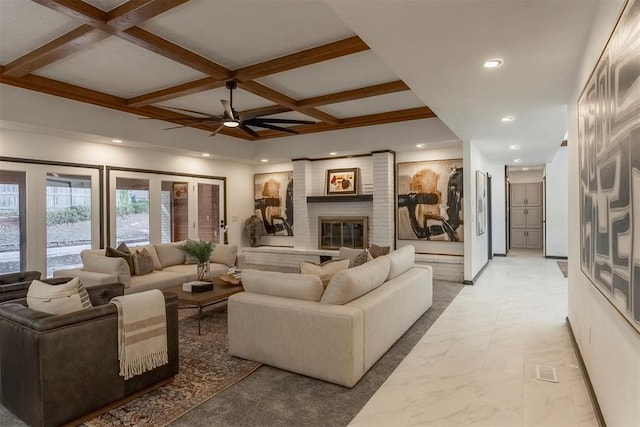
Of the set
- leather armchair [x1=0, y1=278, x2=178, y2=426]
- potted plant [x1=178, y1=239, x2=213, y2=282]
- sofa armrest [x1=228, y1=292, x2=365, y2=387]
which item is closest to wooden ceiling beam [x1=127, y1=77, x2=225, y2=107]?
potted plant [x1=178, y1=239, x2=213, y2=282]

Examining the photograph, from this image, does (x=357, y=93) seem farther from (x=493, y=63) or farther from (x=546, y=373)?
(x=546, y=373)

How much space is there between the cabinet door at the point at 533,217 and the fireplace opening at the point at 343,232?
641cm

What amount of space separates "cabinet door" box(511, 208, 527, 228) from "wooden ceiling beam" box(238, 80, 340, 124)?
25.3 ft

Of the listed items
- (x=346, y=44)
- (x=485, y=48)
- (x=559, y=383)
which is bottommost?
(x=559, y=383)

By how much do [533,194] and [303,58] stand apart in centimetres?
992

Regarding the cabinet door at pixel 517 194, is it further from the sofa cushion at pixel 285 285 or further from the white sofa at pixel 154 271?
the sofa cushion at pixel 285 285

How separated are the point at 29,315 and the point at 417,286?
343 cm

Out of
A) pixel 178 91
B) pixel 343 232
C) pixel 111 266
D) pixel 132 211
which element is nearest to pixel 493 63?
pixel 178 91

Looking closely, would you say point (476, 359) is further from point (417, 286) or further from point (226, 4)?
point (226, 4)

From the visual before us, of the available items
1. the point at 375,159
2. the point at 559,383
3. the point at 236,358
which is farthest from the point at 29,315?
the point at 375,159

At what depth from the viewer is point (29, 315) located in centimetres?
224

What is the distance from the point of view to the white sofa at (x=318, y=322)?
9.03 feet

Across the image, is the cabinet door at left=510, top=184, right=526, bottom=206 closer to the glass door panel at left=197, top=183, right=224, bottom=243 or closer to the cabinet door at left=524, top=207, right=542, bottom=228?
the cabinet door at left=524, top=207, right=542, bottom=228

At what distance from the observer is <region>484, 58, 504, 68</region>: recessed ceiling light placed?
292 centimetres
